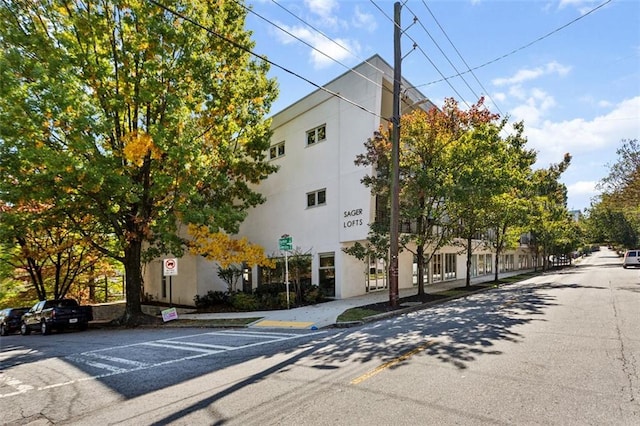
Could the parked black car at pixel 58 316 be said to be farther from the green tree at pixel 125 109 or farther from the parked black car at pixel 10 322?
the parked black car at pixel 10 322

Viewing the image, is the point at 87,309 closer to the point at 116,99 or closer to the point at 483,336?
the point at 116,99

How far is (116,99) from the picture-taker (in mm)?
14320

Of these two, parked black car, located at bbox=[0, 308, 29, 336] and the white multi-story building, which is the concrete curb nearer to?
the white multi-story building

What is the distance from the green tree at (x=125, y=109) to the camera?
517 inches

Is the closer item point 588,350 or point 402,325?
point 588,350

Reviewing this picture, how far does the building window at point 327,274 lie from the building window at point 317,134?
686 cm

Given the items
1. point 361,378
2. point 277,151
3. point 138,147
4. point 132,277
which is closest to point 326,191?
point 277,151

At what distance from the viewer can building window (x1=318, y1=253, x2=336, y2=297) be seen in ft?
68.3

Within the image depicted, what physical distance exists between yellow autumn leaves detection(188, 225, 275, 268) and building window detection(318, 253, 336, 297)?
2995mm

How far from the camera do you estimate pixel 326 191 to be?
21.8m

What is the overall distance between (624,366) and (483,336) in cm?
276

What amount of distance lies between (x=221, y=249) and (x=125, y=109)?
7485mm

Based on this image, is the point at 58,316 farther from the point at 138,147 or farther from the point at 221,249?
the point at 138,147

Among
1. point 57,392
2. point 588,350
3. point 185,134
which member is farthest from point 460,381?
point 185,134
